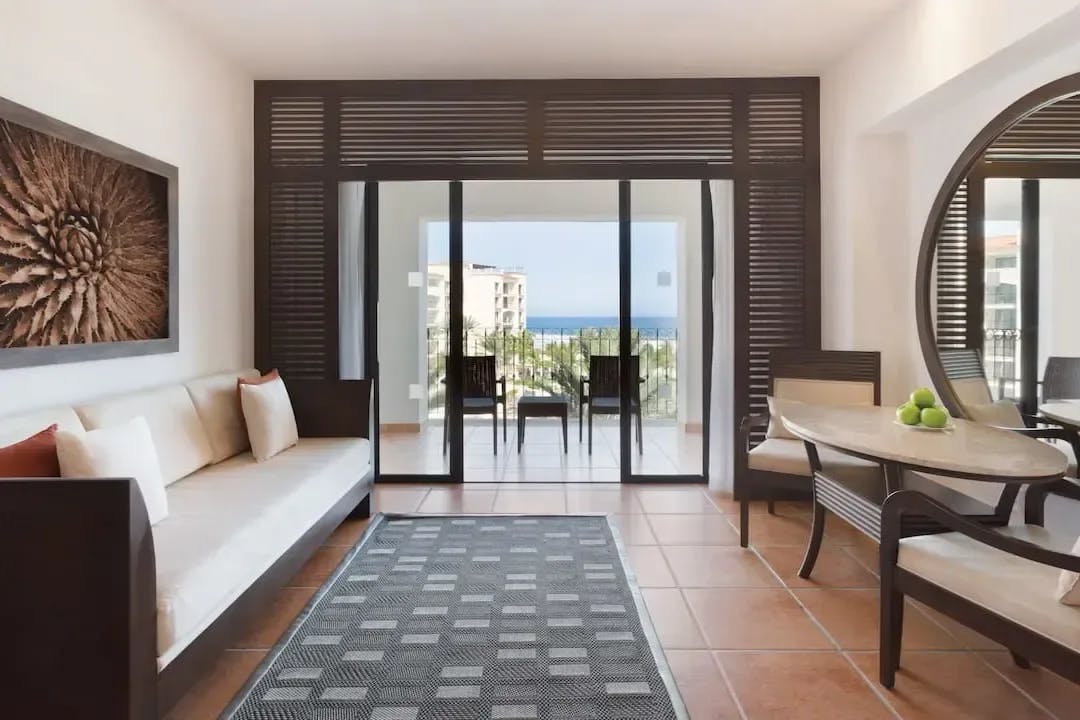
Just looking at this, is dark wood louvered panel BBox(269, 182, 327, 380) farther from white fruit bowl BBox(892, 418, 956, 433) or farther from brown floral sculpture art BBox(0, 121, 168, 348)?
white fruit bowl BBox(892, 418, 956, 433)

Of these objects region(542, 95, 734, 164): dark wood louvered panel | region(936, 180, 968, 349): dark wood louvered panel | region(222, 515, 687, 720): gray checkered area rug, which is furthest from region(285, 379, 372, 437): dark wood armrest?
region(936, 180, 968, 349): dark wood louvered panel

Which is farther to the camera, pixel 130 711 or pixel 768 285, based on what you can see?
pixel 768 285

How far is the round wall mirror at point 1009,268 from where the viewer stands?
2.55 meters

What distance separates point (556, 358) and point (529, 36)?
2786 mm

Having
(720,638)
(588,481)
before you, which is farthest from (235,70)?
(720,638)

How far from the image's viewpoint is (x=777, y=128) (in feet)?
13.8

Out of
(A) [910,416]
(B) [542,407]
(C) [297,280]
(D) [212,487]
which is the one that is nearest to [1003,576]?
(A) [910,416]

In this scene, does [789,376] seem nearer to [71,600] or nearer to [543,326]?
[543,326]

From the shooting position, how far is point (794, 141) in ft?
13.8

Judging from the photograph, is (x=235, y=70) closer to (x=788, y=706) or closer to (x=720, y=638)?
(x=720, y=638)

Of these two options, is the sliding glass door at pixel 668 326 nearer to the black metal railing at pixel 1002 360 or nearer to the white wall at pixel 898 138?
the white wall at pixel 898 138

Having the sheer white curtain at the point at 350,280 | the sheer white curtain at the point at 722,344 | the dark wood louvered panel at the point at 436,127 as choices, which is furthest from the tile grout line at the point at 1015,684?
the sheer white curtain at the point at 350,280

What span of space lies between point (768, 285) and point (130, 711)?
3.90 meters

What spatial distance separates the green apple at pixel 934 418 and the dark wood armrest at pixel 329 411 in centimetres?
278
